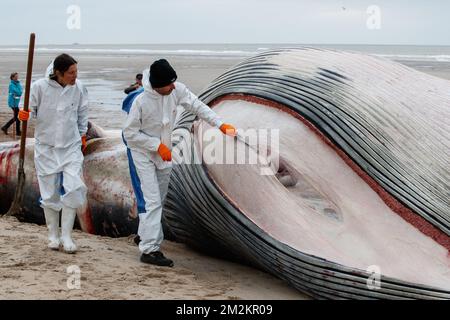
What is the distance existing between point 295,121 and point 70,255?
2.25 meters

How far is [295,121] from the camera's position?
21.0 ft

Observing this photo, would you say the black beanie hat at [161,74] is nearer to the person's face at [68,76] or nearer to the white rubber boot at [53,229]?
the person's face at [68,76]

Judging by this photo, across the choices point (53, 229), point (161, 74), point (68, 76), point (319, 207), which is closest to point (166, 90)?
point (161, 74)

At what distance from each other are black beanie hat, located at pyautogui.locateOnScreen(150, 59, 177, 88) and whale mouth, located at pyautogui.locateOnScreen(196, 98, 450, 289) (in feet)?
2.06

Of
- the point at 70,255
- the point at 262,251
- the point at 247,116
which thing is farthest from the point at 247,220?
the point at 70,255

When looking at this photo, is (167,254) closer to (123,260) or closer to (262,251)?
(123,260)

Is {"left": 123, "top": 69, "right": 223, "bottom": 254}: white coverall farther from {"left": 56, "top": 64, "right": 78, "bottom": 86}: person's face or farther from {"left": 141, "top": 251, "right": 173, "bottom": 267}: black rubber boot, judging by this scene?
{"left": 56, "top": 64, "right": 78, "bottom": 86}: person's face

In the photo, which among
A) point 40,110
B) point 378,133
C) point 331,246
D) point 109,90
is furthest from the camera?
point 109,90

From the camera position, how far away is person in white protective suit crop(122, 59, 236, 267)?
6.33 m

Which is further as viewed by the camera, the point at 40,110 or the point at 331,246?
the point at 40,110

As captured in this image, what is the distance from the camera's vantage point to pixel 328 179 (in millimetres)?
6176

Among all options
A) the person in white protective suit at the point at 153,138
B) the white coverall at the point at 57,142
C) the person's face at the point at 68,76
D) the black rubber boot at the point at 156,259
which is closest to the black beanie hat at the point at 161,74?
the person in white protective suit at the point at 153,138

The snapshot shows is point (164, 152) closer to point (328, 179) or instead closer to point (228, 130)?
point (228, 130)

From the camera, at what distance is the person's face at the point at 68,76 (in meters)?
6.62
